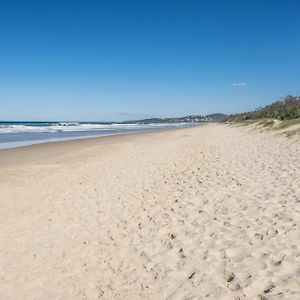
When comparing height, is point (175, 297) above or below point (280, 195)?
below

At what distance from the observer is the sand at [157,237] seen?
4457 mm

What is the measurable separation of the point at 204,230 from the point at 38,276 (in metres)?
2.80

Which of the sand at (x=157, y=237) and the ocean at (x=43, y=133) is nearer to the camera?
the sand at (x=157, y=237)

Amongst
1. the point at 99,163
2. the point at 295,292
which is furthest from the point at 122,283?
the point at 99,163

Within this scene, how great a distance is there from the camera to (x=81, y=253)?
224 inches

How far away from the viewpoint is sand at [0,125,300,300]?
446 cm

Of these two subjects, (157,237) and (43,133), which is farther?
(43,133)

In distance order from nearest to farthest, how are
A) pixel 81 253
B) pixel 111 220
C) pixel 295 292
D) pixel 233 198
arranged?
pixel 295 292 < pixel 81 253 < pixel 111 220 < pixel 233 198

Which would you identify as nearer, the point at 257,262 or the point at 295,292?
the point at 295,292

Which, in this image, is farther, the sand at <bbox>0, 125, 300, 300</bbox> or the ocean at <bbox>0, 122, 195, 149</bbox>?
the ocean at <bbox>0, 122, 195, 149</bbox>

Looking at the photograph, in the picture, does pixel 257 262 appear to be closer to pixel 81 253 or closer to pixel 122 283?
pixel 122 283

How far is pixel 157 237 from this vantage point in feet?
19.8

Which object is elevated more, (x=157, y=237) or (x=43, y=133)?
(x=43, y=133)

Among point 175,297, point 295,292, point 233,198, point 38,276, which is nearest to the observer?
point 295,292
